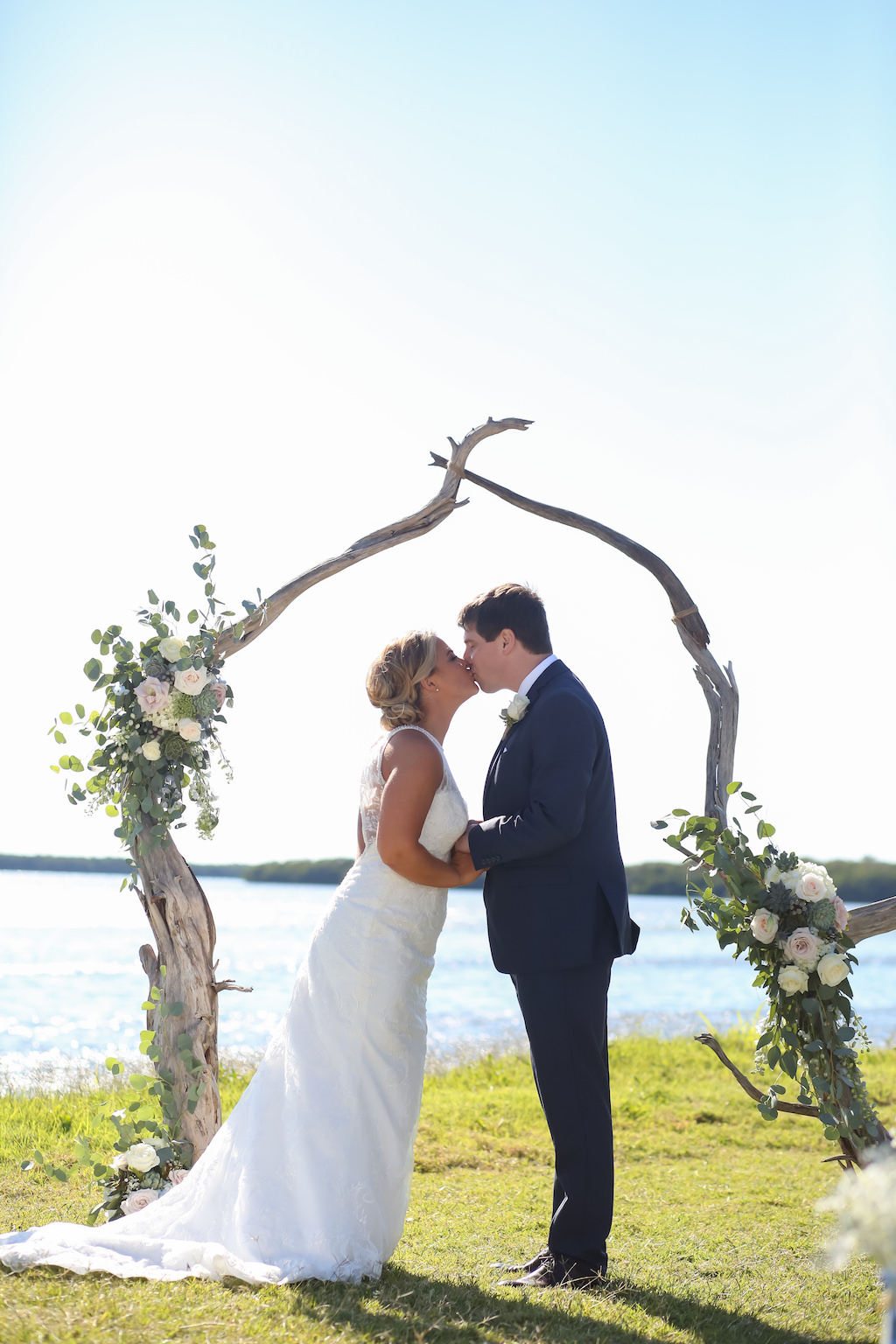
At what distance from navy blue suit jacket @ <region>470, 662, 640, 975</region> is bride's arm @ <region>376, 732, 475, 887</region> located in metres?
0.19

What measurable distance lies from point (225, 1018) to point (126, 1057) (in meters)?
5.89

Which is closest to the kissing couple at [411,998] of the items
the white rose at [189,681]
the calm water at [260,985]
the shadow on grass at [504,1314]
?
the shadow on grass at [504,1314]

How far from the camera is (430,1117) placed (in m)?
7.60

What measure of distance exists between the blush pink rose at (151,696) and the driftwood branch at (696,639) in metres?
1.93

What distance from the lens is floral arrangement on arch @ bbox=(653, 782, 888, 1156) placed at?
4.27m

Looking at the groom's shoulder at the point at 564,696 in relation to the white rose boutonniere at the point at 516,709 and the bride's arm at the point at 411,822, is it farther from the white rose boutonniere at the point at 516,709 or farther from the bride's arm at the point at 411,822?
the bride's arm at the point at 411,822

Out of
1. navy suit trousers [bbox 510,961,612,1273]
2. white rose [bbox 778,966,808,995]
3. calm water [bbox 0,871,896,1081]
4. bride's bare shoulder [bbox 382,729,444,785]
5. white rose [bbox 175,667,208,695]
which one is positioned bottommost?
calm water [bbox 0,871,896,1081]

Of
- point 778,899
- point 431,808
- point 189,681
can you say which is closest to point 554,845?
point 431,808

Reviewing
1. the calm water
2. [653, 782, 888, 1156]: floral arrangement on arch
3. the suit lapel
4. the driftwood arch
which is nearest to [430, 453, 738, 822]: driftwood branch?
the driftwood arch

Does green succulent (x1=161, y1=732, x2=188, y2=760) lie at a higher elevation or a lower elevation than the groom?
higher

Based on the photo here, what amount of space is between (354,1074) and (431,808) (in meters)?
1.09

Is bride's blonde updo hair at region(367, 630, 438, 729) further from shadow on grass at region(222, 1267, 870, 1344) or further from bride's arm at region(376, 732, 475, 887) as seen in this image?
shadow on grass at region(222, 1267, 870, 1344)

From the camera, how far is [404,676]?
4367mm

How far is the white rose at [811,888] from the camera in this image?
4352mm
